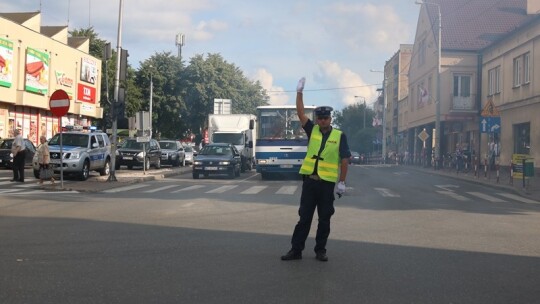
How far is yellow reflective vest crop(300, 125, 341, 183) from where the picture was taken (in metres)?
7.86

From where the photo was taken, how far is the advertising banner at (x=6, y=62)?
39906mm

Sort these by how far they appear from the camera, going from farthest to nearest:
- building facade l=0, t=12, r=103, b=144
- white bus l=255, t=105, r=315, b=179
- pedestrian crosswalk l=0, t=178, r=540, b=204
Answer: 1. building facade l=0, t=12, r=103, b=144
2. white bus l=255, t=105, r=315, b=179
3. pedestrian crosswalk l=0, t=178, r=540, b=204

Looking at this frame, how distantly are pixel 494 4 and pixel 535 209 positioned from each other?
1439 inches

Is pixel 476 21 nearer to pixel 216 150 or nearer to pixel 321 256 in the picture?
pixel 216 150

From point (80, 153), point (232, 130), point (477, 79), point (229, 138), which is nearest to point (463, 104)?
point (477, 79)

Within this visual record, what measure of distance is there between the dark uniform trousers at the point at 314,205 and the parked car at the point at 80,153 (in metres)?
15.6

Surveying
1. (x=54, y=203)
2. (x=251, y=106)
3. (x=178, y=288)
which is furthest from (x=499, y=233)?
(x=251, y=106)

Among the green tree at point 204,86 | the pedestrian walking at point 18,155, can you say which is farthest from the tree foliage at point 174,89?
the pedestrian walking at point 18,155

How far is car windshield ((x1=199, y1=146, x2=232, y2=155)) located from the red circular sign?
424 inches

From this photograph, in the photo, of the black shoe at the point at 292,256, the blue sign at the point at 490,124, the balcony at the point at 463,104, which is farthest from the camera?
the balcony at the point at 463,104

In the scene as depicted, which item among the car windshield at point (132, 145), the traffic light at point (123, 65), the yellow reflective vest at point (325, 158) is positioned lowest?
the yellow reflective vest at point (325, 158)

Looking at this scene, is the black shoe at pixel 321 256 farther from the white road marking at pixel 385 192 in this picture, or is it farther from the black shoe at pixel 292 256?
the white road marking at pixel 385 192

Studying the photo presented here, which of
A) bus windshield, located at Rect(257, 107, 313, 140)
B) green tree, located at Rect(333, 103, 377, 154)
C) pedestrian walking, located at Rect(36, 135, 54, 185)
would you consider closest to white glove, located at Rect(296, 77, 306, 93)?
pedestrian walking, located at Rect(36, 135, 54, 185)

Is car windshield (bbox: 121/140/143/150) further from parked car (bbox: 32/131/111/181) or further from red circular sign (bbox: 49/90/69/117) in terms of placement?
red circular sign (bbox: 49/90/69/117)
